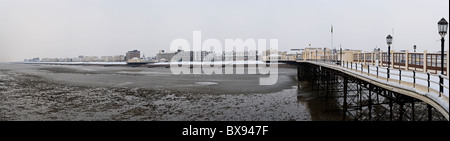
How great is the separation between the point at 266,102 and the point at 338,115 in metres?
6.70

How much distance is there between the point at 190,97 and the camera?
2794 cm
